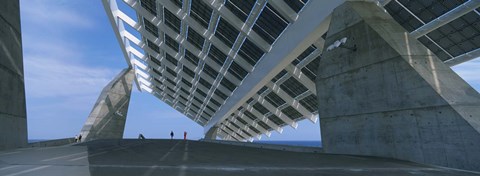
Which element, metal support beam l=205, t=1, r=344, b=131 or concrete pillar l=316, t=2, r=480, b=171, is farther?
Answer: metal support beam l=205, t=1, r=344, b=131

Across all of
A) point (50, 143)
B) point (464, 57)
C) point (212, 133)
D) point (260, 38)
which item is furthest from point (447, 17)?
point (212, 133)

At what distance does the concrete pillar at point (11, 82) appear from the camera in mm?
10633

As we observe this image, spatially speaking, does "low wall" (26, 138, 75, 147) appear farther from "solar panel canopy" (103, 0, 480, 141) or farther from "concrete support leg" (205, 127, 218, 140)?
"concrete support leg" (205, 127, 218, 140)

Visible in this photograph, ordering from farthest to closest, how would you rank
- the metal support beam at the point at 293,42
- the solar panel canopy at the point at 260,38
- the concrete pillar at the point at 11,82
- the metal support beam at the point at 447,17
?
the solar panel canopy at the point at 260,38, the metal support beam at the point at 293,42, the metal support beam at the point at 447,17, the concrete pillar at the point at 11,82

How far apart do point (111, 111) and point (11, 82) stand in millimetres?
21815

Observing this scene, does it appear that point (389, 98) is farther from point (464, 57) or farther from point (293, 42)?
point (464, 57)

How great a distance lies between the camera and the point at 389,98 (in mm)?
8430

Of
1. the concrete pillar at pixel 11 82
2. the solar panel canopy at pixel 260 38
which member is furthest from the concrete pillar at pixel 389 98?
the concrete pillar at pixel 11 82

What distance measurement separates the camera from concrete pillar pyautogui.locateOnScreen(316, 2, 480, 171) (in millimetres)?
6828

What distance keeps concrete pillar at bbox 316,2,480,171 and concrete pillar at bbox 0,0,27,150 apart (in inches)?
449

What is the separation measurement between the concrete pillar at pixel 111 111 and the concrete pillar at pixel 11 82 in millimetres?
17503

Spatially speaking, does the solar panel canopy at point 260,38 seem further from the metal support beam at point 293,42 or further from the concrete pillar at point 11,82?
the concrete pillar at point 11,82

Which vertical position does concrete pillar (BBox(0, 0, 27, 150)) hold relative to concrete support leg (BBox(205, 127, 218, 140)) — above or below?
above

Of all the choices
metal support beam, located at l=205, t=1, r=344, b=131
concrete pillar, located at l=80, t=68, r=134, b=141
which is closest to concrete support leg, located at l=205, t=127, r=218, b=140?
concrete pillar, located at l=80, t=68, r=134, b=141
